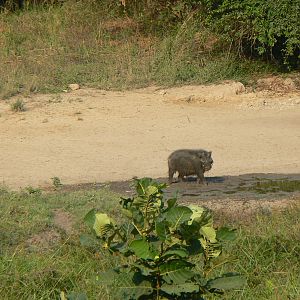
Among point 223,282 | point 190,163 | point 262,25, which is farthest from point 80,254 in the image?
point 262,25

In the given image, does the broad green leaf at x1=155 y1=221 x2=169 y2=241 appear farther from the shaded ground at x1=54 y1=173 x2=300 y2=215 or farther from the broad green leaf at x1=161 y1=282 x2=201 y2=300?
the shaded ground at x1=54 y1=173 x2=300 y2=215

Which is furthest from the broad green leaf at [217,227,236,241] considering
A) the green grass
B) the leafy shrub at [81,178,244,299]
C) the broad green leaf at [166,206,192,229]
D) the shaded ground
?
the shaded ground

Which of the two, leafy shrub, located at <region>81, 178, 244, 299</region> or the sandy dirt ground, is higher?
leafy shrub, located at <region>81, 178, 244, 299</region>

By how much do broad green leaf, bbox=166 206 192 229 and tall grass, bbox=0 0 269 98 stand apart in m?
13.0

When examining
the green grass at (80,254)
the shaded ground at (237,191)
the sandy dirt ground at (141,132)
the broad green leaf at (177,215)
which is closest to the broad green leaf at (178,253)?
the broad green leaf at (177,215)

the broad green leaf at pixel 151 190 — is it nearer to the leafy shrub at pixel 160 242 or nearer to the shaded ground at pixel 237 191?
the leafy shrub at pixel 160 242

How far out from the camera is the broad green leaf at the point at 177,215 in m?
3.94

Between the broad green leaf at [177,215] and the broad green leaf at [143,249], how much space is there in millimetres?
143

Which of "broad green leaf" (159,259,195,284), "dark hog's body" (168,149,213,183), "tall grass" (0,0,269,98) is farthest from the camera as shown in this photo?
"tall grass" (0,0,269,98)

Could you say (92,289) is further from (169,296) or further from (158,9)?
(158,9)

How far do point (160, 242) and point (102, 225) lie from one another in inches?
10.4

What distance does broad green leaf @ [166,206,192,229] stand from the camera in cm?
394

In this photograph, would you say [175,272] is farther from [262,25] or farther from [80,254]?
[262,25]

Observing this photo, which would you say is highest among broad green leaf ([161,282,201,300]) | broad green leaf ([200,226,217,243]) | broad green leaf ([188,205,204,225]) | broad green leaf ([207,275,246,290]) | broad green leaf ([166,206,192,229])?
broad green leaf ([166,206,192,229])
